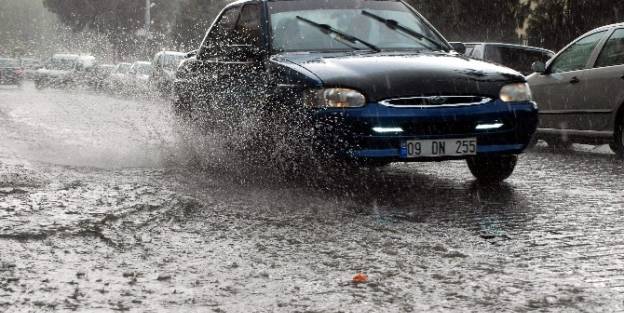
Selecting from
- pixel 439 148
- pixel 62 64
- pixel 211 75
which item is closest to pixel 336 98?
pixel 439 148

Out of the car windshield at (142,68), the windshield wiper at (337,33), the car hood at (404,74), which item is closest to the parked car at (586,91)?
the car hood at (404,74)

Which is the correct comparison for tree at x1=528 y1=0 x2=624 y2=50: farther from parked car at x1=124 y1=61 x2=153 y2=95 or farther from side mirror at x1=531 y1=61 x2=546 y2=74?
parked car at x1=124 y1=61 x2=153 y2=95

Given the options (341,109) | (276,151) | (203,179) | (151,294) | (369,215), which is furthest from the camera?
(203,179)

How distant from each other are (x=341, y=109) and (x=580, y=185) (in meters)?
2.45

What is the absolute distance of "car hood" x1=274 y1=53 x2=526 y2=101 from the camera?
6.67m

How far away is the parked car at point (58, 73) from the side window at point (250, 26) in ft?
109

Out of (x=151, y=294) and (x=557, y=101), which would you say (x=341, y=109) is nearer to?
(x=151, y=294)

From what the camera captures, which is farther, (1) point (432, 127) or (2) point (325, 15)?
(2) point (325, 15)

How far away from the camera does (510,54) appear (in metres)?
15.6

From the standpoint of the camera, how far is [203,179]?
780cm

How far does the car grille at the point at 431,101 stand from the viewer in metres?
6.67

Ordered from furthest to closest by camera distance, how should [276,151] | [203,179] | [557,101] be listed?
1. [557,101]
2. [203,179]
3. [276,151]

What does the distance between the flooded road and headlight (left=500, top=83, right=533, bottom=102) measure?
733 millimetres

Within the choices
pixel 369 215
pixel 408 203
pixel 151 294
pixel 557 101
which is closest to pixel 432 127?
pixel 408 203
